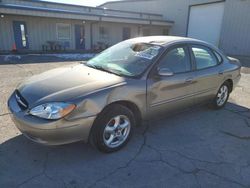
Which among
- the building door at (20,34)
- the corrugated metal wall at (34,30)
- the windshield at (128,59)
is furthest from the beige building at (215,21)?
the windshield at (128,59)

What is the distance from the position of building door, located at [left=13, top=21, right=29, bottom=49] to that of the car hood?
14136mm

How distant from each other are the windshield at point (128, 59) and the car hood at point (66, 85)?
0.70 feet

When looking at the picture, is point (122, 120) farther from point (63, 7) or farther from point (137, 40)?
point (63, 7)

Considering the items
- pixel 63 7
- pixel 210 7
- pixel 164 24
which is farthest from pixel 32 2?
pixel 210 7

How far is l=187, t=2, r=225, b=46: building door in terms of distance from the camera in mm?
19344

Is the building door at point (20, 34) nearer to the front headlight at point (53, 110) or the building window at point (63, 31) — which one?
the building window at point (63, 31)

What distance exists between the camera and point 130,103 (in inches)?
125

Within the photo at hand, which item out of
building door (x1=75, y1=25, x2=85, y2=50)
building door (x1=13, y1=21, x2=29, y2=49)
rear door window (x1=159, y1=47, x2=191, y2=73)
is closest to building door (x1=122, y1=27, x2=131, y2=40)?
building door (x1=75, y1=25, x2=85, y2=50)

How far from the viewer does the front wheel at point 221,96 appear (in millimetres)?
4809

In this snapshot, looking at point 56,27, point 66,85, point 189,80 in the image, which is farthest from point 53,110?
point 56,27

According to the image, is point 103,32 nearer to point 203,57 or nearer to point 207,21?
point 207,21

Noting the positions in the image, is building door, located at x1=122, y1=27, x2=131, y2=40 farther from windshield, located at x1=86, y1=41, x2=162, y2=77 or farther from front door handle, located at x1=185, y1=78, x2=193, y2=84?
front door handle, located at x1=185, y1=78, x2=193, y2=84

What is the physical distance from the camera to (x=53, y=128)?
8.41 feet

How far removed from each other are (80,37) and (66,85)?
16.8 meters
